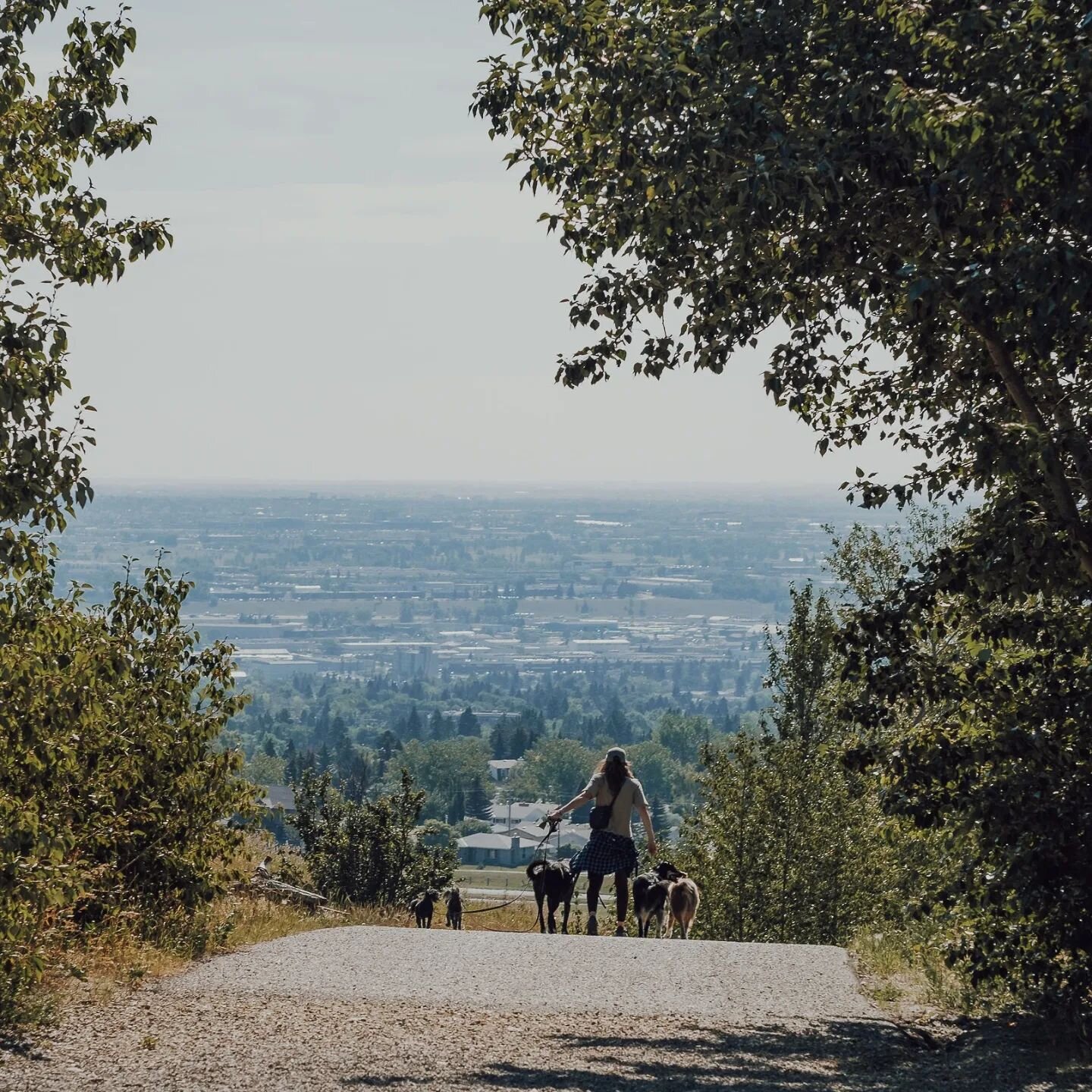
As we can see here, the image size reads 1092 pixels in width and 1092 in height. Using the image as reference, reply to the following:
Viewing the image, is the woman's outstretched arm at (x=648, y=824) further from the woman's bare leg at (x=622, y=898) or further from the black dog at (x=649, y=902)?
the black dog at (x=649, y=902)

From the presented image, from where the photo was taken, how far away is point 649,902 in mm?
15508

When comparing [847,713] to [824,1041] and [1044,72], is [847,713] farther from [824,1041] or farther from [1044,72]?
[1044,72]

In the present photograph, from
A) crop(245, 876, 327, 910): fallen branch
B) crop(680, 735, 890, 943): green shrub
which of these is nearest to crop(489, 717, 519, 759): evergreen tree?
crop(680, 735, 890, 943): green shrub

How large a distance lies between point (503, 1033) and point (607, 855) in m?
5.98

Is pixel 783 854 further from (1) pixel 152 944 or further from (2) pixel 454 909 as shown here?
(1) pixel 152 944

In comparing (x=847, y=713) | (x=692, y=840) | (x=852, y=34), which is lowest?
(x=692, y=840)

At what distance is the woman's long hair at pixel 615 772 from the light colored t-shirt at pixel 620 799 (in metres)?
0.03

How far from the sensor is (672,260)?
31.3ft

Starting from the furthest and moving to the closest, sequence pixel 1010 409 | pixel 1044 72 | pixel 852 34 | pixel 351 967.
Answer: pixel 351 967 → pixel 1010 409 → pixel 852 34 → pixel 1044 72

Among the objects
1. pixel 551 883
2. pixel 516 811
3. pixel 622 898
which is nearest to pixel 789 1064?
pixel 622 898

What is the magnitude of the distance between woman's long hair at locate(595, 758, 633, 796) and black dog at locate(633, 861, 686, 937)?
1629mm

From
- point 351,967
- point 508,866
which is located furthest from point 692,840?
point 508,866

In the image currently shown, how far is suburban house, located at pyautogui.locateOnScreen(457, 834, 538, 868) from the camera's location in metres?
133

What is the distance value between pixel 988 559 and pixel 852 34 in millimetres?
2933
